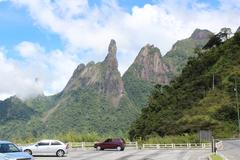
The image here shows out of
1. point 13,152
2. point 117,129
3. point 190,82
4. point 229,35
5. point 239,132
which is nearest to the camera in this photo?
point 13,152

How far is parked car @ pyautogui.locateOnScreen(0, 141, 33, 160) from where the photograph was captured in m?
19.2

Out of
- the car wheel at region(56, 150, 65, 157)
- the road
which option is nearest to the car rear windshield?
the road

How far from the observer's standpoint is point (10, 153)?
19938mm

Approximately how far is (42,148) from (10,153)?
1590 centimetres

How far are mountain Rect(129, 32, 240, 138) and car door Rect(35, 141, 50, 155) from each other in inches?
1868

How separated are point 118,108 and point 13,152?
173986 millimetres

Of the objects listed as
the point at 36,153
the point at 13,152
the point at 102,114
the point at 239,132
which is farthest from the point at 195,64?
the point at 13,152

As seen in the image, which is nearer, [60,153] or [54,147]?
[60,153]

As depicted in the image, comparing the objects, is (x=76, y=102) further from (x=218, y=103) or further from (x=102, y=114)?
(x=218, y=103)

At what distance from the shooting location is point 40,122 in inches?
7510

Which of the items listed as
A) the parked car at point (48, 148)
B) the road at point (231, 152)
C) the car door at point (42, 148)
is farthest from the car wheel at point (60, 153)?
the road at point (231, 152)

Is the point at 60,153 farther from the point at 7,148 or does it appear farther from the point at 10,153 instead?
the point at 10,153

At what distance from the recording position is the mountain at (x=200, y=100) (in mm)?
83812

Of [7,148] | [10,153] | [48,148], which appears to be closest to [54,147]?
[48,148]
